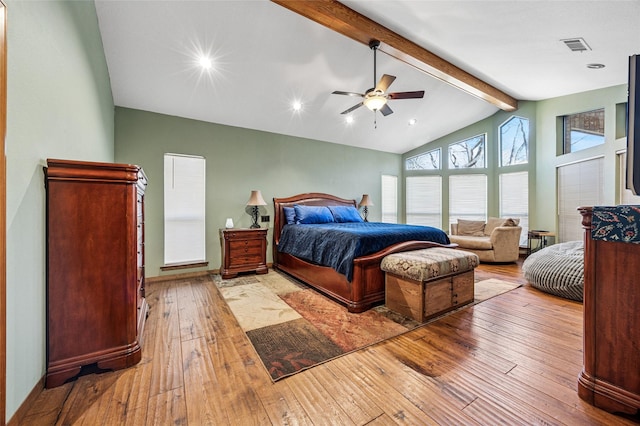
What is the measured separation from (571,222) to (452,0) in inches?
180

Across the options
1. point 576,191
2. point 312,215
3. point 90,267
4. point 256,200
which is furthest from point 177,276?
point 576,191

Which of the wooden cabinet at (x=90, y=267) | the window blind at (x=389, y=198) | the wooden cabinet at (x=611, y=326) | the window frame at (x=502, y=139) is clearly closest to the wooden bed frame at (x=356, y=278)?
the wooden cabinet at (x=611, y=326)

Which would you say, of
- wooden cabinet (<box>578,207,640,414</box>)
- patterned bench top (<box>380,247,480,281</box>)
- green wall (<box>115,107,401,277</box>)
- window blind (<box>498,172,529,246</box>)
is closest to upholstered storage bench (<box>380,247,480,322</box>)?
patterned bench top (<box>380,247,480,281</box>)

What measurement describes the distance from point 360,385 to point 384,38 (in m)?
3.51

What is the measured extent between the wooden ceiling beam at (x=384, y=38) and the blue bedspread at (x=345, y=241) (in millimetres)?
2254

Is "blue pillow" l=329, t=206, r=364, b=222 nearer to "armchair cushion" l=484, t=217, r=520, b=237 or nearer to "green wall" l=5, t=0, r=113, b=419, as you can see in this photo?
"armchair cushion" l=484, t=217, r=520, b=237

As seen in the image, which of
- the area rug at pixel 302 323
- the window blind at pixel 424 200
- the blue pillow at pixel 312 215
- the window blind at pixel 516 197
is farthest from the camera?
the window blind at pixel 424 200

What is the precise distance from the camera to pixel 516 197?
564 cm

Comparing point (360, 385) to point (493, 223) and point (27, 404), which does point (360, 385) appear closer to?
point (27, 404)

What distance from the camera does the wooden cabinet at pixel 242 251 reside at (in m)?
4.11

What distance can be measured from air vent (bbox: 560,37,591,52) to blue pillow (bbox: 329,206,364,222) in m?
3.74

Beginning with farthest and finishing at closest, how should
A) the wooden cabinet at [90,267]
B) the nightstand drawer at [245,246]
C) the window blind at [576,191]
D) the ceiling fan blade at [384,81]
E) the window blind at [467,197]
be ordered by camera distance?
the window blind at [467,197] → the window blind at [576,191] → the nightstand drawer at [245,246] → the ceiling fan blade at [384,81] → the wooden cabinet at [90,267]

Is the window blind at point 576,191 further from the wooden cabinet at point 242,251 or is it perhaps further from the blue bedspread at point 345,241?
the wooden cabinet at point 242,251

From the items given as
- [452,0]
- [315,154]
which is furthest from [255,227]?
[452,0]
